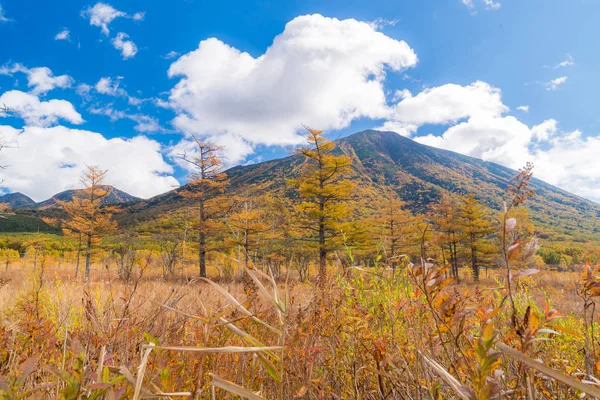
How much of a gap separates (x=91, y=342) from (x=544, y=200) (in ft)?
640

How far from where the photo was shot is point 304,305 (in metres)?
2.13

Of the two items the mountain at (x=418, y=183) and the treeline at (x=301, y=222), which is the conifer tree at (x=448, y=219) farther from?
the mountain at (x=418, y=183)

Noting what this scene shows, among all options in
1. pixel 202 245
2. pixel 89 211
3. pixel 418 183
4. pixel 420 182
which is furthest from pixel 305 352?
pixel 420 182

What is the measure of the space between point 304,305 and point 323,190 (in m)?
16.2

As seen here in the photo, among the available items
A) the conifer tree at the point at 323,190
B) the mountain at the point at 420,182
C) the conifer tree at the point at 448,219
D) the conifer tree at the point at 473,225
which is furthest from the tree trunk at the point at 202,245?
the mountain at the point at 420,182

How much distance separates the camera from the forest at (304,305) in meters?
0.61

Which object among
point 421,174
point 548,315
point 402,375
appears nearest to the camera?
point 548,315

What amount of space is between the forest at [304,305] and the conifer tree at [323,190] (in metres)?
0.12

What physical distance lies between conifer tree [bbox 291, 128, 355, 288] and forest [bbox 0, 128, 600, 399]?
122 mm

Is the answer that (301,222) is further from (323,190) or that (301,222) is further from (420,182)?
(420,182)

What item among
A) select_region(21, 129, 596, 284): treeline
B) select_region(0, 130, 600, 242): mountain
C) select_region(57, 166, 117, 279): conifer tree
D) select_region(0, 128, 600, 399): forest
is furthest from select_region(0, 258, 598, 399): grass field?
select_region(0, 130, 600, 242): mountain

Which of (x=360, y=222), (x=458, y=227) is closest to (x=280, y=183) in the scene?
(x=458, y=227)

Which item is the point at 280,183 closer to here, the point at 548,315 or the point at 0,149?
the point at 0,149

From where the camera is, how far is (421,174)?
173875mm
